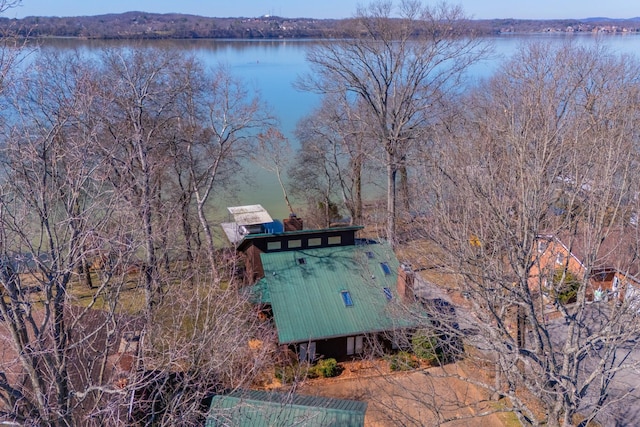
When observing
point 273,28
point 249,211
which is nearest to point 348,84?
point 249,211

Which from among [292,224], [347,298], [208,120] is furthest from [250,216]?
[347,298]

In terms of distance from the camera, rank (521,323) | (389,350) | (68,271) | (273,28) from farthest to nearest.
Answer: (273,28) < (389,350) < (521,323) < (68,271)

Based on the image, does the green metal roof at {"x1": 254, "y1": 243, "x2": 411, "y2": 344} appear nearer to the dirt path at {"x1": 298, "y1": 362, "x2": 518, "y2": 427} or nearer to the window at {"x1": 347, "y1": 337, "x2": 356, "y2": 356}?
the window at {"x1": 347, "y1": 337, "x2": 356, "y2": 356}

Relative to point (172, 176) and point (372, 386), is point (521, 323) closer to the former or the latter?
point (372, 386)

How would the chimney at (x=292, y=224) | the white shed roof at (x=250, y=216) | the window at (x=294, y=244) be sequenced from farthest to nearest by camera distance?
the white shed roof at (x=250, y=216) < the chimney at (x=292, y=224) < the window at (x=294, y=244)

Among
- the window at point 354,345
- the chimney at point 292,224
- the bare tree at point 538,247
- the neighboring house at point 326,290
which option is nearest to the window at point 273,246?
the neighboring house at point 326,290

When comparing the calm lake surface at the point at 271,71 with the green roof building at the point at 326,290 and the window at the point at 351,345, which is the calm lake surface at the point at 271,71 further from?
the window at the point at 351,345

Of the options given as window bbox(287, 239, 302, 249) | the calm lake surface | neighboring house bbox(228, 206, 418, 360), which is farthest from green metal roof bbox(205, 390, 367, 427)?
the calm lake surface

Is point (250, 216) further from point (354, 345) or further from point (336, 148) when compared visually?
point (354, 345)
